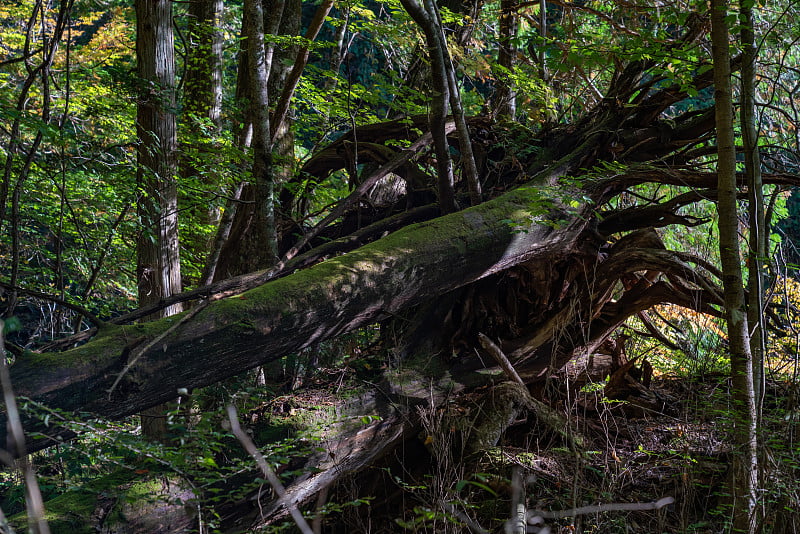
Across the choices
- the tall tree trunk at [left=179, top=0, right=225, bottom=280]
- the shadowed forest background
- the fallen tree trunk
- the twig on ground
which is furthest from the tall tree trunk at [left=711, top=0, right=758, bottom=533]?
the tall tree trunk at [left=179, top=0, right=225, bottom=280]

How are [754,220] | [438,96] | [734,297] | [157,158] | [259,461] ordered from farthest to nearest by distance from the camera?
1. [157,158]
2. [438,96]
3. [754,220]
4. [734,297]
5. [259,461]

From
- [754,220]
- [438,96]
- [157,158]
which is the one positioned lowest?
[754,220]

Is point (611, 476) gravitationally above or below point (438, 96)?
below

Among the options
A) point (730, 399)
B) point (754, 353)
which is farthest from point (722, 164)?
point (730, 399)

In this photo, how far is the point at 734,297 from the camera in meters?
3.52

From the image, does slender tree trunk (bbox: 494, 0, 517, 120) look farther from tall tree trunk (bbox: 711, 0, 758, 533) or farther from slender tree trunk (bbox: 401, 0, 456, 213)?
tall tree trunk (bbox: 711, 0, 758, 533)

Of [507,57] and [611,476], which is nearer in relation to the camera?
[611,476]

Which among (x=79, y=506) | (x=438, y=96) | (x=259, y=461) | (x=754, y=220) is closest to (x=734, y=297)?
(x=754, y=220)

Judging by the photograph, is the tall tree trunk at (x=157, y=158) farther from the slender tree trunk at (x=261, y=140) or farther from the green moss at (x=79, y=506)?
the green moss at (x=79, y=506)

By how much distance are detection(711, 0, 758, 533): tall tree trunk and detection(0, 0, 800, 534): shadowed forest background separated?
0.02 meters

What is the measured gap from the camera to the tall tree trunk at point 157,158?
207 inches

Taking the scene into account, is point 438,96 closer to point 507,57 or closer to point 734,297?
point 734,297

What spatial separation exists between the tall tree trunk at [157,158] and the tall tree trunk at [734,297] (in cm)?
448

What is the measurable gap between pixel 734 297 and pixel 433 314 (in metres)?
2.67
